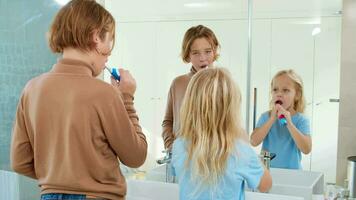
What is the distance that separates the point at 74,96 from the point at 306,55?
95cm

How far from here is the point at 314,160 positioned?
60.0 inches

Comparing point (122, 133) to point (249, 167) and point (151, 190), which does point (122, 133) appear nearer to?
point (249, 167)

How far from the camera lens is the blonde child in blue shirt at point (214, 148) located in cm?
109

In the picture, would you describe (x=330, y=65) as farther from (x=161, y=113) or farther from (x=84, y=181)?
(x=84, y=181)

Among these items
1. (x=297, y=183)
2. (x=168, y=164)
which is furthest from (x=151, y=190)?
(x=297, y=183)

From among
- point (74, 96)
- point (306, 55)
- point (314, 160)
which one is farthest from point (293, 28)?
point (74, 96)

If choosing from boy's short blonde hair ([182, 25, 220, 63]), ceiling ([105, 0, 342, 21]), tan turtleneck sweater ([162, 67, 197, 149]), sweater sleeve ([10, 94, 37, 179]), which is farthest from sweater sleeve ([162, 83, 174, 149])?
sweater sleeve ([10, 94, 37, 179])

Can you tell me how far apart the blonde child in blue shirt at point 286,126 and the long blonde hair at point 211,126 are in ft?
1.45

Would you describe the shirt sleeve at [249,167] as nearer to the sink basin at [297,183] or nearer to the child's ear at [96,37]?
the sink basin at [297,183]

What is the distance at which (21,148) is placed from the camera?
3.40 feet

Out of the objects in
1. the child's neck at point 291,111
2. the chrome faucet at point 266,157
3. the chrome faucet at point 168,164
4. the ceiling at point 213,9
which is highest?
the ceiling at point 213,9

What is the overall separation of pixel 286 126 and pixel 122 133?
83 centimetres

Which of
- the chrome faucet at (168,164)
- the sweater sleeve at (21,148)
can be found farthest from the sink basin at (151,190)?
the sweater sleeve at (21,148)

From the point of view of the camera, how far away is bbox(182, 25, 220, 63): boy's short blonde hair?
1604mm
